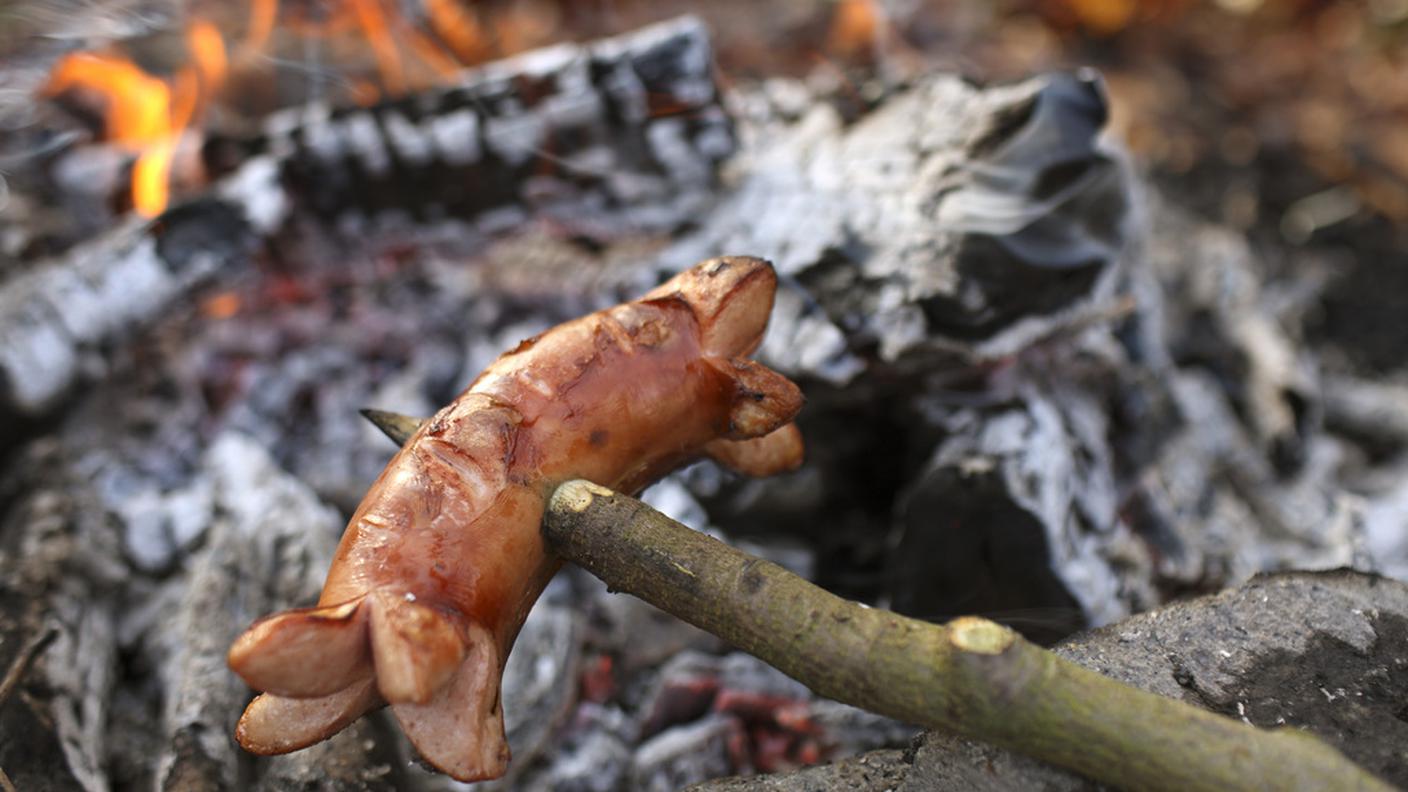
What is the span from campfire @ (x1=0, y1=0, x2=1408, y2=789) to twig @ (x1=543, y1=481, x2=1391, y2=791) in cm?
24

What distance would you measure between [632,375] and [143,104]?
279 cm

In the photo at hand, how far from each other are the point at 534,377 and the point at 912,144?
145 cm

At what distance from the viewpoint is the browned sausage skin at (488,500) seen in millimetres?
1102

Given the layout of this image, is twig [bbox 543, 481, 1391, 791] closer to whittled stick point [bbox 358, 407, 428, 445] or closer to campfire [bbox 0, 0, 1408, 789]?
campfire [bbox 0, 0, 1408, 789]

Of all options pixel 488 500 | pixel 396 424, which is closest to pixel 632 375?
pixel 488 500

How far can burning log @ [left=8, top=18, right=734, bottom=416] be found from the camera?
→ 2.63m

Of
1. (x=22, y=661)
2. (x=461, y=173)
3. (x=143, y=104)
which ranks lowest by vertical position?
(x=22, y=661)

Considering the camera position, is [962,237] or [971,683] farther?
[962,237]

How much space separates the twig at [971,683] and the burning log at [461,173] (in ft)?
5.37

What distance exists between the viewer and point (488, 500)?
127 centimetres

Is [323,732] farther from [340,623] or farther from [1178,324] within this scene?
[1178,324]

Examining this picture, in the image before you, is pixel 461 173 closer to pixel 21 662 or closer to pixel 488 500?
pixel 21 662

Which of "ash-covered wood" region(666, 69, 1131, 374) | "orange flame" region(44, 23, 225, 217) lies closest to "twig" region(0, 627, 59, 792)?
"orange flame" region(44, 23, 225, 217)

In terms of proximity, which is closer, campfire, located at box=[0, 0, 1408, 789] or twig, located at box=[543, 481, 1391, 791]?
twig, located at box=[543, 481, 1391, 791]
